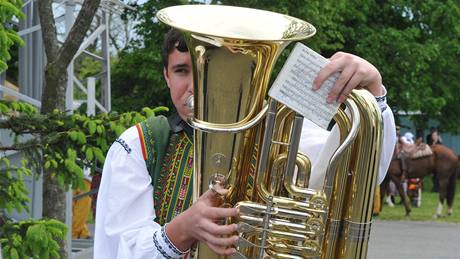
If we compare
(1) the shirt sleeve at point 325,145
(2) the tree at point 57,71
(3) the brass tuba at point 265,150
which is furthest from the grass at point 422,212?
(3) the brass tuba at point 265,150

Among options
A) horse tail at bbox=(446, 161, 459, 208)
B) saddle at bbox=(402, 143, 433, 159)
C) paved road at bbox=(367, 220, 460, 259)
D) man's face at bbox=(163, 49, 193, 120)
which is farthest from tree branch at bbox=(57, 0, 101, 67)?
saddle at bbox=(402, 143, 433, 159)

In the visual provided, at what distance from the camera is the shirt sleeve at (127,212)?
2.24 meters

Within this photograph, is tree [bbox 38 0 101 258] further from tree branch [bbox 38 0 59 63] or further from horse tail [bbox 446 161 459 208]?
horse tail [bbox 446 161 459 208]


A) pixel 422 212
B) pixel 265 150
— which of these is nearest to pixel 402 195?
pixel 422 212

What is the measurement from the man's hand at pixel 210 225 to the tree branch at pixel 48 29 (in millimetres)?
4065

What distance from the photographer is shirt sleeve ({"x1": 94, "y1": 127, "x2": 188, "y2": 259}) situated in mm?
2240

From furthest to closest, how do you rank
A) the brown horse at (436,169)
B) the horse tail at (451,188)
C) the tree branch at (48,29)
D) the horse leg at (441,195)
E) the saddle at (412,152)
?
the saddle at (412,152) < the brown horse at (436,169) < the horse tail at (451,188) < the horse leg at (441,195) < the tree branch at (48,29)

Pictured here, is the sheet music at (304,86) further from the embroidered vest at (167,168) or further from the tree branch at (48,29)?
the tree branch at (48,29)

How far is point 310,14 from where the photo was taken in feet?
55.9

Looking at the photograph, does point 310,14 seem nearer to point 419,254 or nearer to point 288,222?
point 419,254

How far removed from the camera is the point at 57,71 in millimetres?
5621

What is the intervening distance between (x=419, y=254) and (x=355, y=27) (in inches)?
465

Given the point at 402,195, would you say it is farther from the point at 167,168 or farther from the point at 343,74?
the point at 343,74

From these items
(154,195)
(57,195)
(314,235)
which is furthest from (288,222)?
(57,195)
